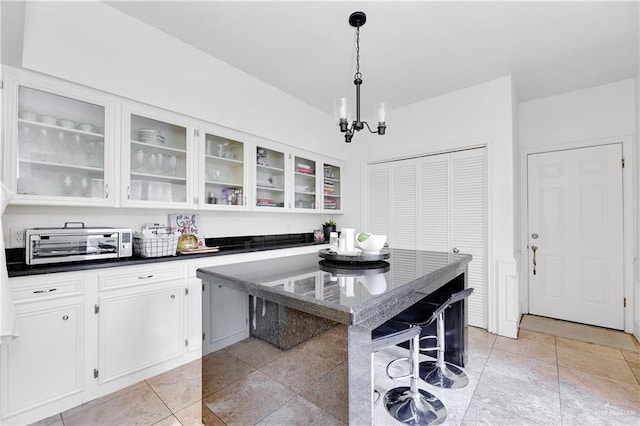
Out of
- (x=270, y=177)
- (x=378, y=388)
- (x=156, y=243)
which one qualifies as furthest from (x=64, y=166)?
(x=378, y=388)

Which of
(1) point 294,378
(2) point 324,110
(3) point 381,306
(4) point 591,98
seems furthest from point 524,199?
(1) point 294,378

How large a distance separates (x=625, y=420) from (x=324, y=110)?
13.1ft

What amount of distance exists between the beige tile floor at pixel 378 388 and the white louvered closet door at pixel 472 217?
48 cm

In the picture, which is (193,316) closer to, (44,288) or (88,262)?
(88,262)

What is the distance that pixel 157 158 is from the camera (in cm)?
246

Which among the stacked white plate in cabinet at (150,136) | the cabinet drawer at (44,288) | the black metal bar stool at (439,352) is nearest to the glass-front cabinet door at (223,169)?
the stacked white plate in cabinet at (150,136)

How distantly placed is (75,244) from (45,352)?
648mm

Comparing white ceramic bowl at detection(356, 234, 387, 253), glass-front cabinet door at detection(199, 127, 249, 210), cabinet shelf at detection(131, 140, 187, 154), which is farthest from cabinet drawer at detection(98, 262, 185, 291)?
white ceramic bowl at detection(356, 234, 387, 253)

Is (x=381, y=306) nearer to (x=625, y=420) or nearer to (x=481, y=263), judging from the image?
(x=625, y=420)

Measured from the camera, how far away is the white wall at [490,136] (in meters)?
3.03

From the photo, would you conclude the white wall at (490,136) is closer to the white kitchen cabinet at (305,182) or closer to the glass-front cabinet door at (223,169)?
the white kitchen cabinet at (305,182)

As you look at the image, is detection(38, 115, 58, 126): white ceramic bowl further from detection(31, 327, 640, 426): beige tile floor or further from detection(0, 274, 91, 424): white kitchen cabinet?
detection(31, 327, 640, 426): beige tile floor

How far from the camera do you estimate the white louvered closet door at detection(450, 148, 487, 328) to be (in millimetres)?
3229

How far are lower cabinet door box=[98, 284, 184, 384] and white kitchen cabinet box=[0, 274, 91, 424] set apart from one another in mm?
122
